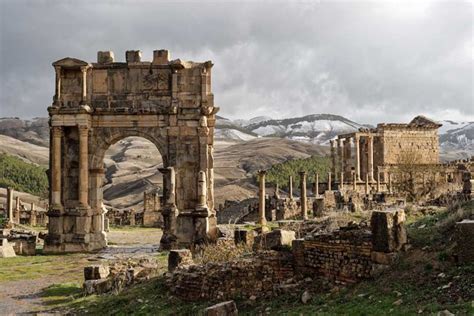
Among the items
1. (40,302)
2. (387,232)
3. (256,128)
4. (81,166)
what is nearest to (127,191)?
(81,166)

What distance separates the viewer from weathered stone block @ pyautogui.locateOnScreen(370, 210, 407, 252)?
27.4 ft

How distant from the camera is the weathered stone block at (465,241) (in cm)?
725

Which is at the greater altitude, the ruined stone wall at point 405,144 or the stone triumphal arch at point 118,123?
the ruined stone wall at point 405,144

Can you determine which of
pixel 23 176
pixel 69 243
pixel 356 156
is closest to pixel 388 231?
pixel 69 243

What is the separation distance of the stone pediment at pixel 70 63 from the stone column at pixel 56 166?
7.91 feet

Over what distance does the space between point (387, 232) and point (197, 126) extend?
560 inches

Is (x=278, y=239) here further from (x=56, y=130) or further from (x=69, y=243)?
(x=56, y=130)

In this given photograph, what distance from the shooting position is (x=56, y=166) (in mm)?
22109

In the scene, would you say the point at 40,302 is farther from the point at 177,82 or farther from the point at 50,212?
the point at 177,82

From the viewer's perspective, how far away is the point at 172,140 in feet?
72.5

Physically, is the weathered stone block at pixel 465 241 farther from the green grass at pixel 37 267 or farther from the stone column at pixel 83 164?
the stone column at pixel 83 164

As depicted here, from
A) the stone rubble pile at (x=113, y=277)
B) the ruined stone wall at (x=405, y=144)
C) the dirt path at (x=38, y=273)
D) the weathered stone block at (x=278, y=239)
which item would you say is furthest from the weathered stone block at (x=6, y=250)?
the ruined stone wall at (x=405, y=144)

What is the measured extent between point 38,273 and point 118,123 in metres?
7.67

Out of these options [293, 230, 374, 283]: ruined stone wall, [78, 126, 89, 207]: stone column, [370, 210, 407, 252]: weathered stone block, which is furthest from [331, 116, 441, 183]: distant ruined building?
[370, 210, 407, 252]: weathered stone block
